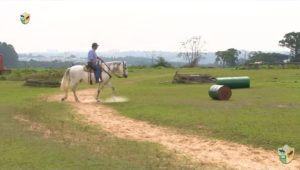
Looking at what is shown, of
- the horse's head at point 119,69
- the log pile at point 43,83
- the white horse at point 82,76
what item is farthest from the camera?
the log pile at point 43,83

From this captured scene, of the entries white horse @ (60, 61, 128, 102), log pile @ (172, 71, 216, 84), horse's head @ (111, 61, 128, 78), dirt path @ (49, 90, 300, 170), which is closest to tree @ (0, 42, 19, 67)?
log pile @ (172, 71, 216, 84)

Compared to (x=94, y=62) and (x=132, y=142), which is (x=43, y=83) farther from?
(x=132, y=142)

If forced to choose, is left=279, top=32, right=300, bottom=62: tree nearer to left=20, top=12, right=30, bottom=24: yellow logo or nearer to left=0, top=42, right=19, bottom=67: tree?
left=0, top=42, right=19, bottom=67: tree

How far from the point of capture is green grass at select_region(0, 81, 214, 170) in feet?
34.3

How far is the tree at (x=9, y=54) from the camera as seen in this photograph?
106 metres

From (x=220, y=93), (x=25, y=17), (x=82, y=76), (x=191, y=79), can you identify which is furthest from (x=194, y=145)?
(x=191, y=79)

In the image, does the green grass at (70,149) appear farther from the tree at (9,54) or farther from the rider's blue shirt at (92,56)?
the tree at (9,54)

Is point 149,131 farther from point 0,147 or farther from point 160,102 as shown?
point 160,102

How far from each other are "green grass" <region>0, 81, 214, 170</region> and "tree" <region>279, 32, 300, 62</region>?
75.7m

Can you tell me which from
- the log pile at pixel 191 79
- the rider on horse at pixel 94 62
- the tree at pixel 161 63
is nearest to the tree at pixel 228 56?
the tree at pixel 161 63

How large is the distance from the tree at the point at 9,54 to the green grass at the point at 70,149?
91.4m

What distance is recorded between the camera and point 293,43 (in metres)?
88.8

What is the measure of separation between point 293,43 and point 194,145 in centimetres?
7957

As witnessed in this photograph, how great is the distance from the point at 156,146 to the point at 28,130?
13.5 ft
